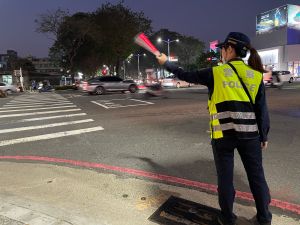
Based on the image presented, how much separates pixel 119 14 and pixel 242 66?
4560 centimetres

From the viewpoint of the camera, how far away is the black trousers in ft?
10.6

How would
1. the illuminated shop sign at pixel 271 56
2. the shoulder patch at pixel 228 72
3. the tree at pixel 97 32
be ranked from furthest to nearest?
the illuminated shop sign at pixel 271 56 < the tree at pixel 97 32 < the shoulder patch at pixel 228 72

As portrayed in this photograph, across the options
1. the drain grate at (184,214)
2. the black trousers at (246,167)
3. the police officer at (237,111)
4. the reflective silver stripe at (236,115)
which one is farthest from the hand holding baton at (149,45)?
the drain grate at (184,214)

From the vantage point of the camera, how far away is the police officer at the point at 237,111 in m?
3.16

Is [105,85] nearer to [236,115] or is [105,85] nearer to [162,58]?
[162,58]

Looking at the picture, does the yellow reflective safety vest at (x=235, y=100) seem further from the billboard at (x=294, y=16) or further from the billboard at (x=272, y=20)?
the billboard at (x=272, y=20)

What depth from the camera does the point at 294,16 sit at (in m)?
56.8

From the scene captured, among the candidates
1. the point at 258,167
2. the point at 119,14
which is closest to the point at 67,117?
the point at 258,167

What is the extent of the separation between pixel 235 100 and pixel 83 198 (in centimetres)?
244

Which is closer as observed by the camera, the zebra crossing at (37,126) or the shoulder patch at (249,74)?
the shoulder patch at (249,74)

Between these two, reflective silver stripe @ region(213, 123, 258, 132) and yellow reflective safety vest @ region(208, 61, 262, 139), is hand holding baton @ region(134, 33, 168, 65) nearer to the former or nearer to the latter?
yellow reflective safety vest @ region(208, 61, 262, 139)

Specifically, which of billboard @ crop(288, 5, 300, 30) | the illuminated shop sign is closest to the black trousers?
the illuminated shop sign

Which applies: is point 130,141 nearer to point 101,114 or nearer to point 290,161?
point 290,161

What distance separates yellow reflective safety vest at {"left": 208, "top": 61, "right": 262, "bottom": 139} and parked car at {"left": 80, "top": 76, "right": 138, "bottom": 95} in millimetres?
24678
